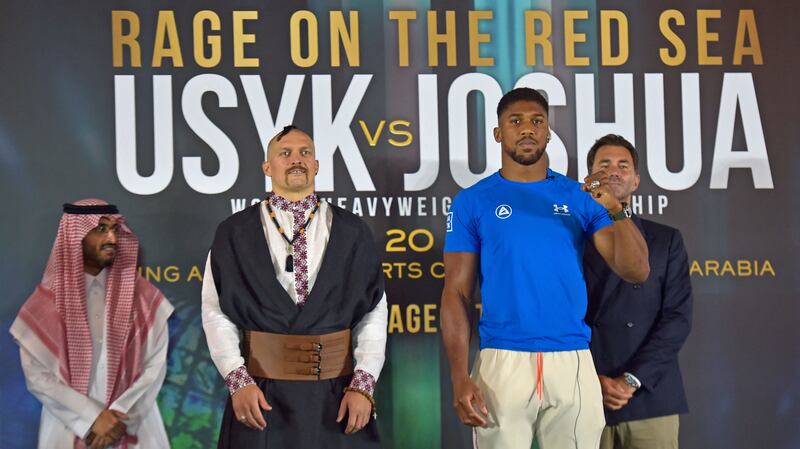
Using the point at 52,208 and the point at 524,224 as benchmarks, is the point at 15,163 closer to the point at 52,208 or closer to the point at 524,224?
the point at 52,208

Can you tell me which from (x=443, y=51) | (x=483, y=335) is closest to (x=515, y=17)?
(x=443, y=51)

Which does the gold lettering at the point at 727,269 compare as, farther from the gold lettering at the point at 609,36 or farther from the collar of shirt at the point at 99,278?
the collar of shirt at the point at 99,278

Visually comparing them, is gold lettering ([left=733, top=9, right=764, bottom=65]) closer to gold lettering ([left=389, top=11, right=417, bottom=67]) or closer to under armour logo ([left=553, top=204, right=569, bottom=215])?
gold lettering ([left=389, top=11, right=417, bottom=67])

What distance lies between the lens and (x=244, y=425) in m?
3.56

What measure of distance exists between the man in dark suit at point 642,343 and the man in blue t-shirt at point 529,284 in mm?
319

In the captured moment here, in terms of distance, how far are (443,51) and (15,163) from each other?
2116 millimetres

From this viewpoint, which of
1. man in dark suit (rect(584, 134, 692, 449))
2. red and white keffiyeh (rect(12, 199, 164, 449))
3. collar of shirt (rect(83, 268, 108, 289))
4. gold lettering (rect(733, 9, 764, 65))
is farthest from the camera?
gold lettering (rect(733, 9, 764, 65))

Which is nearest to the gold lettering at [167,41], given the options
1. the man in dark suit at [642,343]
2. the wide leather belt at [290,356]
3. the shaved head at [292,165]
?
the shaved head at [292,165]

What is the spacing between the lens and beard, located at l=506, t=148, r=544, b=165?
3666 millimetres

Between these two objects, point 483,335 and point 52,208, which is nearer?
point 483,335

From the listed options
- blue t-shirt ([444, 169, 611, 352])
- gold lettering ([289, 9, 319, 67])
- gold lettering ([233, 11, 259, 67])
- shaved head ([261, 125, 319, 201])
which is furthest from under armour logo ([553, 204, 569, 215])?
gold lettering ([233, 11, 259, 67])

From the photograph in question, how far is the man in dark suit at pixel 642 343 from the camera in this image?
3875 mm

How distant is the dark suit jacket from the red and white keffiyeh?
1.99 m

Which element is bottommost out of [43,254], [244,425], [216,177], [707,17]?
[244,425]
